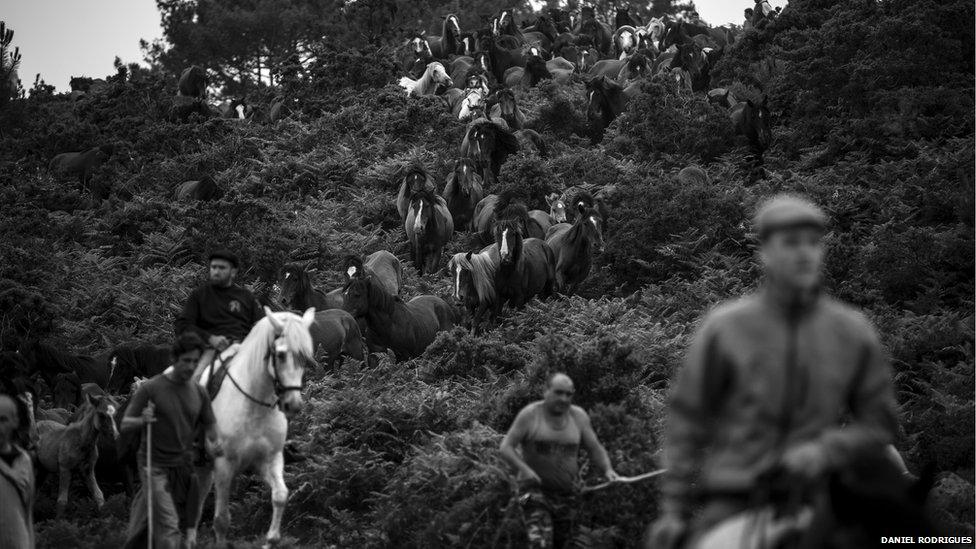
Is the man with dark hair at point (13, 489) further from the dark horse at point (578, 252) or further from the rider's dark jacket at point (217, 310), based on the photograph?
the dark horse at point (578, 252)

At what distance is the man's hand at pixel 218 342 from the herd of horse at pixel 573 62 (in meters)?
22.2

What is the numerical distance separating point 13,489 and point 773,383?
6.27 meters

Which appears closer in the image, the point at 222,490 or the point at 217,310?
the point at 222,490

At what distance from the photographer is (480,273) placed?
70.8ft

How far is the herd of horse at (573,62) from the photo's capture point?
3869 cm

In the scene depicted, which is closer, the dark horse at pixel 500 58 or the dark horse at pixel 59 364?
the dark horse at pixel 59 364

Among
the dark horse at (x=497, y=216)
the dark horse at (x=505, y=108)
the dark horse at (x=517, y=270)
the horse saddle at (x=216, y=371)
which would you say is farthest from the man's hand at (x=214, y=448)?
the dark horse at (x=505, y=108)

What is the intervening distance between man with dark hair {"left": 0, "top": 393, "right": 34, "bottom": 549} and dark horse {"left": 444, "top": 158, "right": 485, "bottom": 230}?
833 inches

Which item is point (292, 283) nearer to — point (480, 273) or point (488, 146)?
point (480, 273)

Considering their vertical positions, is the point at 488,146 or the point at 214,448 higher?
the point at 488,146

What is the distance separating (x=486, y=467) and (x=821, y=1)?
30.0 m

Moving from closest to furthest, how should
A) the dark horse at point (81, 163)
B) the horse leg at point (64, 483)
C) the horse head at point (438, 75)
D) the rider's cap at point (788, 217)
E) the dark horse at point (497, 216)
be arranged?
the rider's cap at point (788, 217), the horse leg at point (64, 483), the dark horse at point (497, 216), the dark horse at point (81, 163), the horse head at point (438, 75)

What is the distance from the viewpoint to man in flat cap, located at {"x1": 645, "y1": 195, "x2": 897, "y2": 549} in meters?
4.31

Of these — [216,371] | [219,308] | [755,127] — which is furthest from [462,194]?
[216,371]
